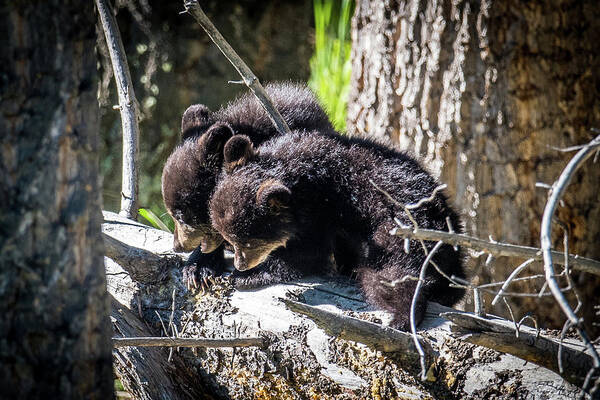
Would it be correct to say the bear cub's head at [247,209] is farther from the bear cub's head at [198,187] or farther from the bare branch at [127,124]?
the bare branch at [127,124]

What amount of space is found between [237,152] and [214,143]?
0.76ft

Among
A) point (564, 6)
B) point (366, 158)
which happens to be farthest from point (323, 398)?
point (564, 6)

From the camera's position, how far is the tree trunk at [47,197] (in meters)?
1.55

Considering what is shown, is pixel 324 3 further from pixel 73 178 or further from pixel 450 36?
pixel 73 178

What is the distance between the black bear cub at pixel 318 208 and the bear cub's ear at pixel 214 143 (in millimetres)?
151

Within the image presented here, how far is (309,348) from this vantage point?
8.78 feet

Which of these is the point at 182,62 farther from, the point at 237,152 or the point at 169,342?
the point at 169,342

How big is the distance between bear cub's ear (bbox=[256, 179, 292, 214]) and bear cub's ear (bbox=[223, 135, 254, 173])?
21cm

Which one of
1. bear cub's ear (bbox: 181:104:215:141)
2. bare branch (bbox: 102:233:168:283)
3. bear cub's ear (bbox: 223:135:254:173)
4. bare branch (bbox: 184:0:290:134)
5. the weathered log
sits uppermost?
bare branch (bbox: 184:0:290:134)

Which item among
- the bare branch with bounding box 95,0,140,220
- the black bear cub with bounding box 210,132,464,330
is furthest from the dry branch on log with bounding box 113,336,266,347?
the bare branch with bounding box 95,0,140,220

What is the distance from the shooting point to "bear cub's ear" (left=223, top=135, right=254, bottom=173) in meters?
3.22

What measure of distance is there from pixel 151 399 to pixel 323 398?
2.94 ft

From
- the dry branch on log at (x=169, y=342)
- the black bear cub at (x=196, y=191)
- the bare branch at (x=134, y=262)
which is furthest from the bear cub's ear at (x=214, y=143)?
the dry branch on log at (x=169, y=342)

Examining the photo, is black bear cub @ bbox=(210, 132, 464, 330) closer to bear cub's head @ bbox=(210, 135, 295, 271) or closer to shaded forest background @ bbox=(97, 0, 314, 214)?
bear cub's head @ bbox=(210, 135, 295, 271)
